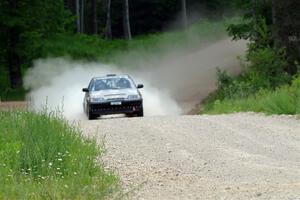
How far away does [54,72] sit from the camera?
168ft

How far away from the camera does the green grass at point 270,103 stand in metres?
22.3

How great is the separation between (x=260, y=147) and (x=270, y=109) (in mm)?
7520

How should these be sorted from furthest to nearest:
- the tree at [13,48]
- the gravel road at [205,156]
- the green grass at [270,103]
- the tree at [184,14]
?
the tree at [184,14], the tree at [13,48], the green grass at [270,103], the gravel road at [205,156]

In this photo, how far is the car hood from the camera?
27.5 metres

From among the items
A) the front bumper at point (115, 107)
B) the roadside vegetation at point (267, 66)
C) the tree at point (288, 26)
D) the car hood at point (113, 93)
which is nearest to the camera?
the roadside vegetation at point (267, 66)

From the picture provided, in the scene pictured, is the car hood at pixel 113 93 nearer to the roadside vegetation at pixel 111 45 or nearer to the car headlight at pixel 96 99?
the car headlight at pixel 96 99

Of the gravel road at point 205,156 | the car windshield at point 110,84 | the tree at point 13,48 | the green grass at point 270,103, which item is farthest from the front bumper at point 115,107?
the tree at point 13,48

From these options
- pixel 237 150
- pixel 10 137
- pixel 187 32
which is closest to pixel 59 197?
pixel 10 137

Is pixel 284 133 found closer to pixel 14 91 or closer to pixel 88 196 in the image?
pixel 88 196

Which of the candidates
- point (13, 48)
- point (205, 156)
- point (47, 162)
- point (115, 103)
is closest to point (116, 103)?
point (115, 103)

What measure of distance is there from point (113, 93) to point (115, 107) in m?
0.60

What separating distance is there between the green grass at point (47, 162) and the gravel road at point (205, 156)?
0.48 metres

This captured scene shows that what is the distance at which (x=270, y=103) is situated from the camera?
912 inches

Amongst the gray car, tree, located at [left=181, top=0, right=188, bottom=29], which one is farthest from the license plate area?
tree, located at [left=181, top=0, right=188, bottom=29]
